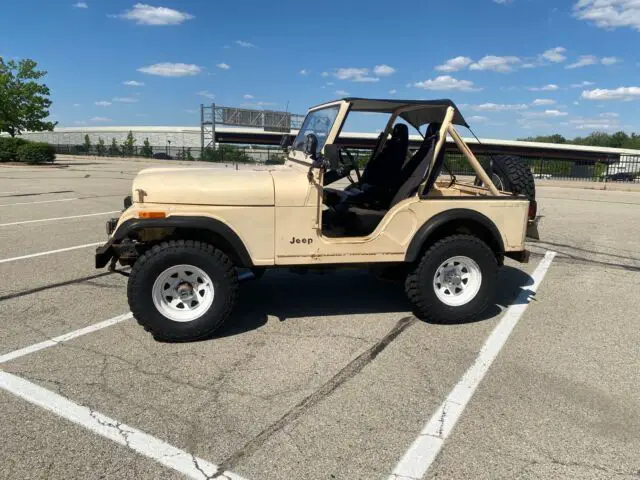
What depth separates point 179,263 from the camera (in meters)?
3.85

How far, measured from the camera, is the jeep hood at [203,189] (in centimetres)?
384

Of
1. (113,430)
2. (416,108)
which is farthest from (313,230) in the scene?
(113,430)

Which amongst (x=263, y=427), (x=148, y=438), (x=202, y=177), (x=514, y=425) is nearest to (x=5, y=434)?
(x=148, y=438)

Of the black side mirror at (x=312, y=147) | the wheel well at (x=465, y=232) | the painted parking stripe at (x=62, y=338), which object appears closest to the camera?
the painted parking stripe at (x=62, y=338)

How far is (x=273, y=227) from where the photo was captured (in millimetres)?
3994

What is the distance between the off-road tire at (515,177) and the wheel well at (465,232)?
74cm

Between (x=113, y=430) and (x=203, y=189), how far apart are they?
184 cm

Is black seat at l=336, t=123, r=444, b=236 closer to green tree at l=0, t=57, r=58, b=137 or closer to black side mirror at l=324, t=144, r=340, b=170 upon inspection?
black side mirror at l=324, t=144, r=340, b=170

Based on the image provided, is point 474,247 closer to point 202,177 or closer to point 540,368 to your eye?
point 540,368

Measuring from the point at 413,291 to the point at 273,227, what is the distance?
4.49 feet

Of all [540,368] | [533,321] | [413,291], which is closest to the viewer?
[540,368]

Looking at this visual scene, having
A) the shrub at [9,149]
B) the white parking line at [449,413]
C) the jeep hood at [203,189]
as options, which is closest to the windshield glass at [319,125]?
the jeep hood at [203,189]

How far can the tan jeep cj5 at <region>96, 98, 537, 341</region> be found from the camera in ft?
12.6

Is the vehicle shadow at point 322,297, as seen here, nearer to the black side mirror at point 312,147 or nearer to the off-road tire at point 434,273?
the off-road tire at point 434,273
